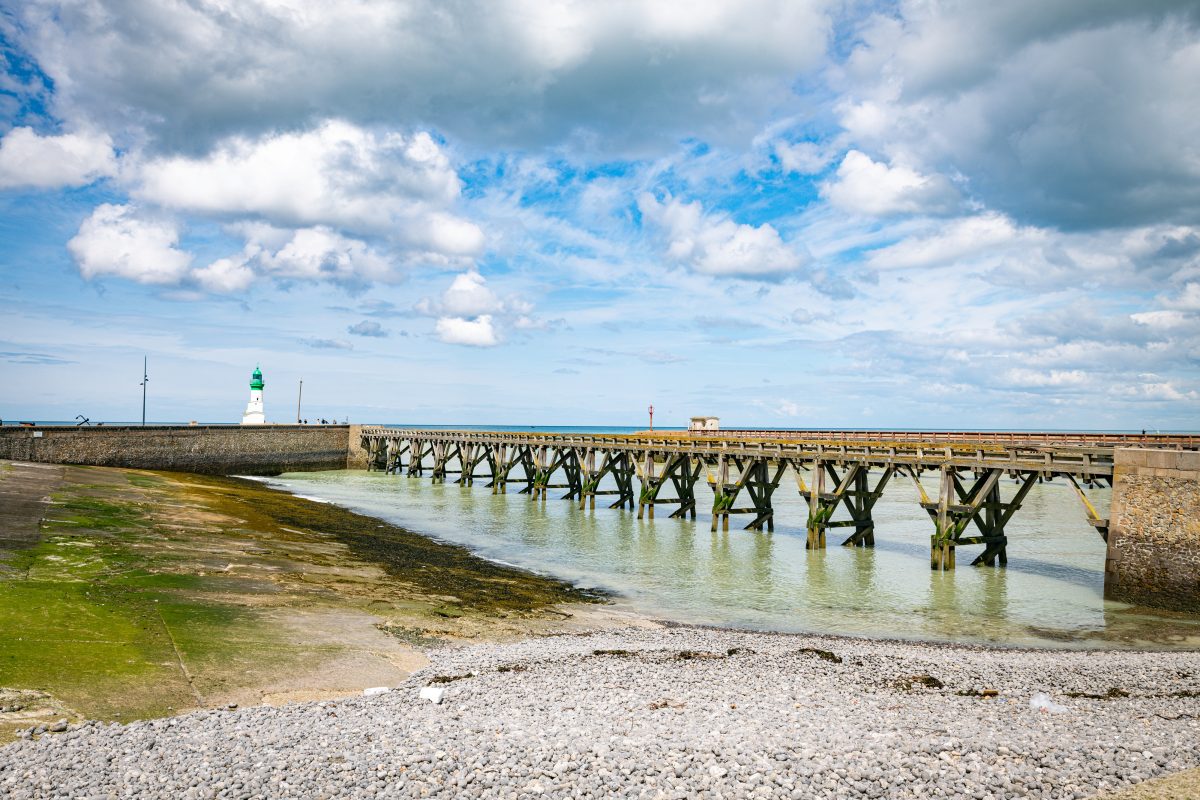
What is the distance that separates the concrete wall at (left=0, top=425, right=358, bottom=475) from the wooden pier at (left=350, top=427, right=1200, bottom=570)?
13.5m

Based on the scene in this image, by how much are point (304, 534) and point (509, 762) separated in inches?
719

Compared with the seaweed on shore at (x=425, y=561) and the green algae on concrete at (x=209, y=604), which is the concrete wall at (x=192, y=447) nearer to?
the seaweed on shore at (x=425, y=561)

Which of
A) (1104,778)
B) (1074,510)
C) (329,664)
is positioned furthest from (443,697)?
(1074,510)

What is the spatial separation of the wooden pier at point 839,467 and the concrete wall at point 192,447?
44.2ft

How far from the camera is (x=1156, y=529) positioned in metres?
16.5

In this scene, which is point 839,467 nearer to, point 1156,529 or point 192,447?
point 1156,529

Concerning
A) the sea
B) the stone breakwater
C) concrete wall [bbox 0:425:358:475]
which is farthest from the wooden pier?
concrete wall [bbox 0:425:358:475]

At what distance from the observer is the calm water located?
15.9 meters

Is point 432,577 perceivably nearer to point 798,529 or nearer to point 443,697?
point 443,697

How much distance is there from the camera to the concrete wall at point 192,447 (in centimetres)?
4128

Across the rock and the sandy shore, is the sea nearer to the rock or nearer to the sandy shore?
the sandy shore

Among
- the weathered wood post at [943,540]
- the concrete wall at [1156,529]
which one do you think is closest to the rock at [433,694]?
the concrete wall at [1156,529]

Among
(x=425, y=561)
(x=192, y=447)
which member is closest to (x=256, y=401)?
(x=192, y=447)

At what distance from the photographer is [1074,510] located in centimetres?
4150
